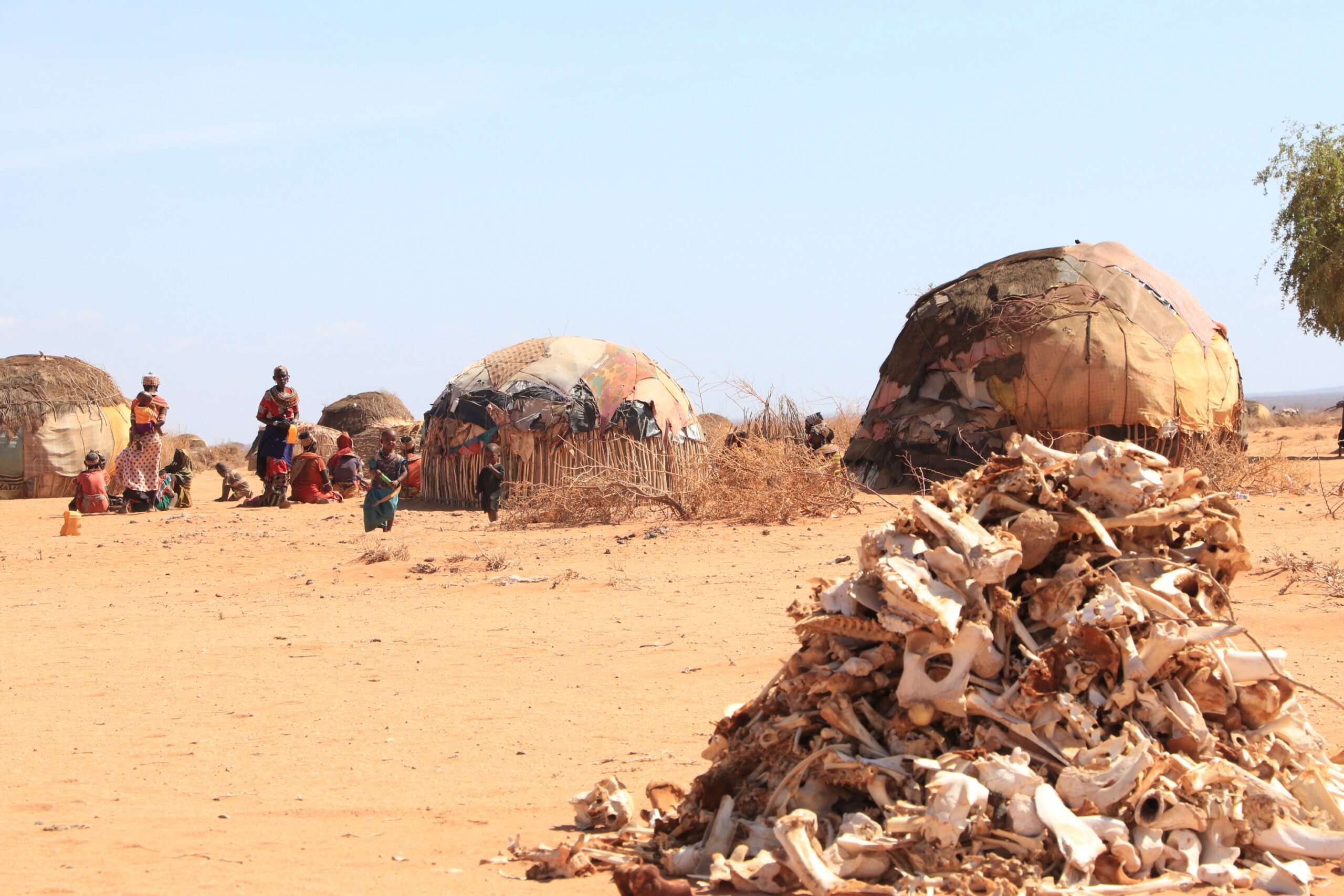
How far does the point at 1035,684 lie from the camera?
135 inches

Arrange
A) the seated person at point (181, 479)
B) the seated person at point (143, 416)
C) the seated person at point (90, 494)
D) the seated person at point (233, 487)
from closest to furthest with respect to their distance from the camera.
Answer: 1. the seated person at point (90, 494)
2. the seated person at point (143, 416)
3. the seated person at point (181, 479)
4. the seated person at point (233, 487)

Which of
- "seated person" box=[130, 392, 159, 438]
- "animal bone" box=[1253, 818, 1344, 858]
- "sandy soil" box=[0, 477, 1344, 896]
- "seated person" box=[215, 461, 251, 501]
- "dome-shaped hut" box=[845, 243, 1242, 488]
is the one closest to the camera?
"animal bone" box=[1253, 818, 1344, 858]

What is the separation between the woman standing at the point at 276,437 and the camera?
1628 cm

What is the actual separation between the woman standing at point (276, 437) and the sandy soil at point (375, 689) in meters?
5.04

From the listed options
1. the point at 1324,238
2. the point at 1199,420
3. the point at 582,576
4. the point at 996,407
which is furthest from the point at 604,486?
the point at 1324,238

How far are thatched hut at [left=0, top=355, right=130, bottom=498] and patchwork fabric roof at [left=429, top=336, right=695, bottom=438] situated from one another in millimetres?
7116

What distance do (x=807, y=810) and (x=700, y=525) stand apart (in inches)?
337

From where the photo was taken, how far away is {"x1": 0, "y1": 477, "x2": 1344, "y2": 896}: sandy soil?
3.80m

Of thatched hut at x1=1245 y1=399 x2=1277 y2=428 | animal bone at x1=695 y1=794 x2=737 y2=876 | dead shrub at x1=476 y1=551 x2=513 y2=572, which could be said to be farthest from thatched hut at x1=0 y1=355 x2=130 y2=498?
thatched hut at x1=1245 y1=399 x2=1277 y2=428

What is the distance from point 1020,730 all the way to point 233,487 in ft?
53.5

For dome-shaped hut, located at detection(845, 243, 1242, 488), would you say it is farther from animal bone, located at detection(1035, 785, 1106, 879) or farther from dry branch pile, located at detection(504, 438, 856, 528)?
animal bone, located at detection(1035, 785, 1106, 879)

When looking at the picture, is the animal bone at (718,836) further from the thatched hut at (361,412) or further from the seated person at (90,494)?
the thatched hut at (361,412)

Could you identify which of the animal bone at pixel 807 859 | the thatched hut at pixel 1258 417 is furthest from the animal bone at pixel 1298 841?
the thatched hut at pixel 1258 417

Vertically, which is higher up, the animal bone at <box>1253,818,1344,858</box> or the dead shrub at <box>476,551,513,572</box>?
the dead shrub at <box>476,551,513,572</box>
